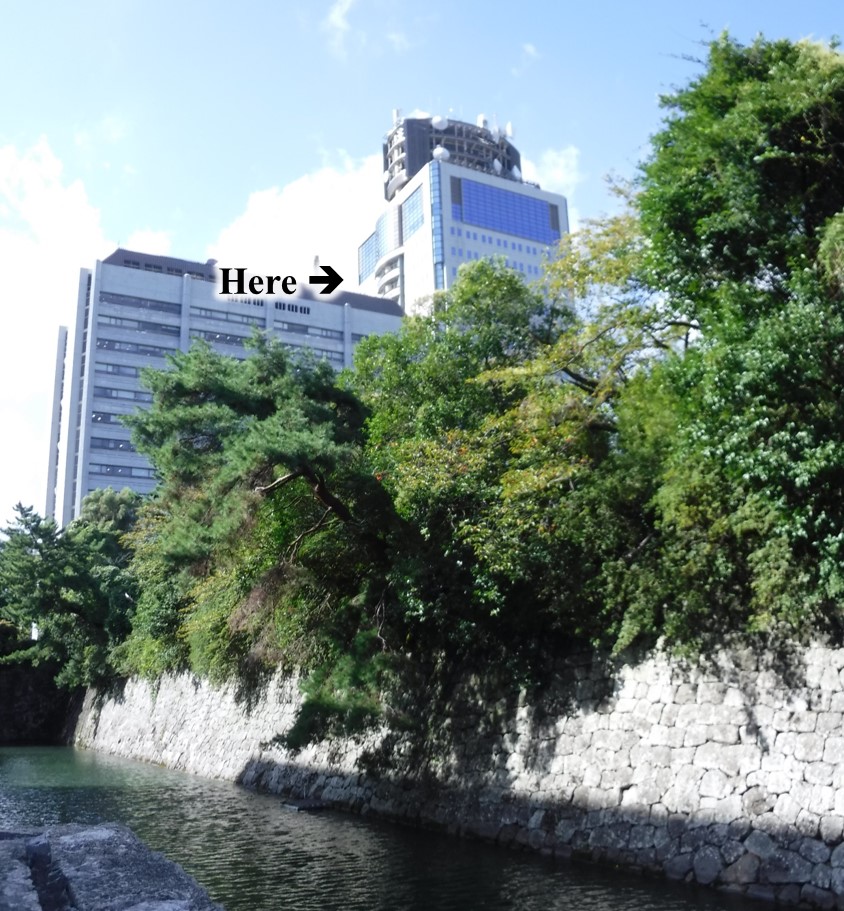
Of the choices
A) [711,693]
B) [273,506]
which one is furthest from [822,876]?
[273,506]

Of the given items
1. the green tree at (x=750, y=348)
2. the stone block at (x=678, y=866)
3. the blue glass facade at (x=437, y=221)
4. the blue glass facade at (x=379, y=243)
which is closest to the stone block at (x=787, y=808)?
the stone block at (x=678, y=866)

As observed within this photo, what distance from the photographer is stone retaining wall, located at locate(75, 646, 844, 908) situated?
8500mm

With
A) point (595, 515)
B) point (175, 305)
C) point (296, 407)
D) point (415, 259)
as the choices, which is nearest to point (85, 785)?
point (296, 407)

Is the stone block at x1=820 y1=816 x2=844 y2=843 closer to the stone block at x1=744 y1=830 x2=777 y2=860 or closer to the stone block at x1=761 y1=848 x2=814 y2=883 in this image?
the stone block at x1=761 y1=848 x2=814 y2=883

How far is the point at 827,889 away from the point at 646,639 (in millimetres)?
3613

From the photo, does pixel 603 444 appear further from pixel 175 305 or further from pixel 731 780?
pixel 175 305

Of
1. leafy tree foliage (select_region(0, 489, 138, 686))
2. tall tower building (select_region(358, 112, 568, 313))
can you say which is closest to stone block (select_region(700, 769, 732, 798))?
leafy tree foliage (select_region(0, 489, 138, 686))

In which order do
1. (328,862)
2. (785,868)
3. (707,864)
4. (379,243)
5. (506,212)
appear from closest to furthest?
1. (785,868)
2. (707,864)
3. (328,862)
4. (506,212)
5. (379,243)

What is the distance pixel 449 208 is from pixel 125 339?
45.4 m

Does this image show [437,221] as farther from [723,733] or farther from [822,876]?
Result: [822,876]

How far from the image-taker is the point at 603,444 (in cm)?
1300

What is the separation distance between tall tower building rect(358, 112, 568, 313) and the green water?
9138 centimetres

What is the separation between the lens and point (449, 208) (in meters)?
106

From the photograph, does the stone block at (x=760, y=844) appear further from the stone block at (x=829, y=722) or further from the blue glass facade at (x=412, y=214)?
the blue glass facade at (x=412, y=214)
